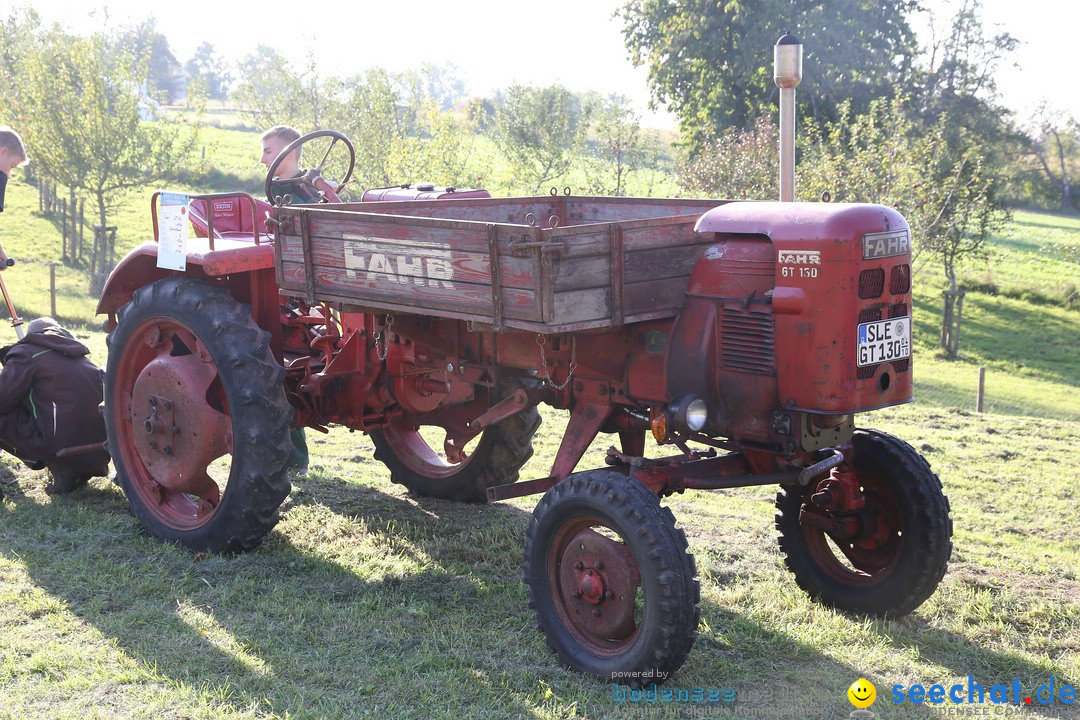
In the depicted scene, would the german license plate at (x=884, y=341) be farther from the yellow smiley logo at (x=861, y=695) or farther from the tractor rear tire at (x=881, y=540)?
the yellow smiley logo at (x=861, y=695)

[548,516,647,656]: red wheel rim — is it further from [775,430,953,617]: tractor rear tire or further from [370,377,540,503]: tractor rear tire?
[370,377,540,503]: tractor rear tire

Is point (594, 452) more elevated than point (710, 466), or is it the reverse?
point (710, 466)

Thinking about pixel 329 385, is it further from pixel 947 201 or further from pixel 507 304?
pixel 947 201

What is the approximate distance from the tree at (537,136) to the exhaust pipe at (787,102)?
18.5 metres

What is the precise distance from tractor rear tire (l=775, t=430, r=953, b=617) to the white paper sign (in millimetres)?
2966

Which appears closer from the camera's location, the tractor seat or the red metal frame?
the red metal frame

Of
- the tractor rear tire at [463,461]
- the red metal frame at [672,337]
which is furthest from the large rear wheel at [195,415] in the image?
the tractor rear tire at [463,461]

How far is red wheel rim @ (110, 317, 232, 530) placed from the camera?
4.98 metres

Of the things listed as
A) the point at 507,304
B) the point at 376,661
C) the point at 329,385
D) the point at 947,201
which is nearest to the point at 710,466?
the point at 507,304

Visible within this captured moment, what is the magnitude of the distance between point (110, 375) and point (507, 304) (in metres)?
2.63

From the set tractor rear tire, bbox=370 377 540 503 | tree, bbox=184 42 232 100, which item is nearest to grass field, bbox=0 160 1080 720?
tractor rear tire, bbox=370 377 540 503

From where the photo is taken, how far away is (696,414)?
12.6ft

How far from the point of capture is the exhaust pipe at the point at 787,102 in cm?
448

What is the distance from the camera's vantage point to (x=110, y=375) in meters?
5.35
